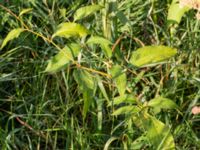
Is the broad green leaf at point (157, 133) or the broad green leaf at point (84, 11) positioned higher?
the broad green leaf at point (84, 11)

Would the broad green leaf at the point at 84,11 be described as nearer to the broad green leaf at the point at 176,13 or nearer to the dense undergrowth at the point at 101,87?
the dense undergrowth at the point at 101,87

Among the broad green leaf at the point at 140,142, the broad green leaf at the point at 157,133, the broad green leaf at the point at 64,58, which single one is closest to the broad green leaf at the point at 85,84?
the broad green leaf at the point at 64,58

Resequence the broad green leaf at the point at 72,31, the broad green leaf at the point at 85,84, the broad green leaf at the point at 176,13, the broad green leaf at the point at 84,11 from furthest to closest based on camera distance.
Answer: the broad green leaf at the point at 176,13
the broad green leaf at the point at 84,11
the broad green leaf at the point at 72,31
the broad green leaf at the point at 85,84

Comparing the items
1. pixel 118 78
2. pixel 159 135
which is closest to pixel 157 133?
pixel 159 135

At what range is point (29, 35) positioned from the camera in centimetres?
211

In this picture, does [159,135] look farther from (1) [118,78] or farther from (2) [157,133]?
(1) [118,78]

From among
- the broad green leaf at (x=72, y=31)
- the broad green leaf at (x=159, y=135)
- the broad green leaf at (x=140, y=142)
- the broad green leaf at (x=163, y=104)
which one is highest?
the broad green leaf at (x=72, y=31)

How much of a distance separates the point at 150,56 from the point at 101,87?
40 centimetres

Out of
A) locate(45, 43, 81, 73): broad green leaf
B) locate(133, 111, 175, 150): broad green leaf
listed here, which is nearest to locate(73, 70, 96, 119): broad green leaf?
locate(45, 43, 81, 73): broad green leaf

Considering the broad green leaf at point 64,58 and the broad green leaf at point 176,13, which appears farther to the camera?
the broad green leaf at point 176,13

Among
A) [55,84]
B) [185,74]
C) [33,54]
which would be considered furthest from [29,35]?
[185,74]

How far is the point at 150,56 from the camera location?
4.22 feet

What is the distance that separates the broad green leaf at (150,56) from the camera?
4.19 ft

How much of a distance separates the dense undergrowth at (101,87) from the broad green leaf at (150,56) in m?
0.18
